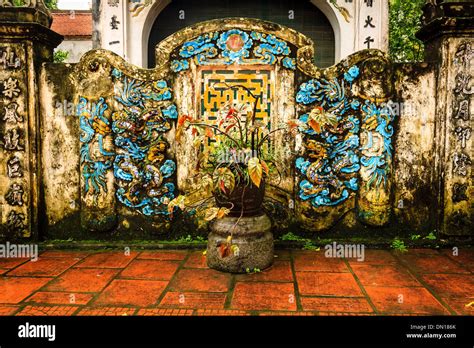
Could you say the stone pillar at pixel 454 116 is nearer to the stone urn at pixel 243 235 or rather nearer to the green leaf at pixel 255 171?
the stone urn at pixel 243 235

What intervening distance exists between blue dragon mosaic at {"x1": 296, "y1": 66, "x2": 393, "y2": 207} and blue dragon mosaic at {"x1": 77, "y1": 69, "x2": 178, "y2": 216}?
4.71 feet

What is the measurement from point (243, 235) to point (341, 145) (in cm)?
147

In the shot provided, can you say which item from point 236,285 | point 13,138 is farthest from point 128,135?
point 236,285

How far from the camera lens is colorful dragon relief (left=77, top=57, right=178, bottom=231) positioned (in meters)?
4.02

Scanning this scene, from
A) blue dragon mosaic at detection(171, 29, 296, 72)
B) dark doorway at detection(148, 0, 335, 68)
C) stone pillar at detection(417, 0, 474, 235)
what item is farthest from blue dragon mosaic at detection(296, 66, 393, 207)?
dark doorway at detection(148, 0, 335, 68)

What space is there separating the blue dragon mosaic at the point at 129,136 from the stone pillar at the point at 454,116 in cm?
276

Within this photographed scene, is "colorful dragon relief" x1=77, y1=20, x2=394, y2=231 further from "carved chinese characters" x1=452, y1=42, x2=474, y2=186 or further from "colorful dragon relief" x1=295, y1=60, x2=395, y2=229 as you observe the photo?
"carved chinese characters" x1=452, y1=42, x2=474, y2=186

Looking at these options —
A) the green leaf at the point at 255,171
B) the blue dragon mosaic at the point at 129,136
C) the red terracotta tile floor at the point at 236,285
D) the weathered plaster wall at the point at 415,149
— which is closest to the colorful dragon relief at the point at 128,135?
the blue dragon mosaic at the point at 129,136

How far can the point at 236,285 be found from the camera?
3.07 meters

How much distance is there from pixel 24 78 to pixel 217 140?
2103 mm

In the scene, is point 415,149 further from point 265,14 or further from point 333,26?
point 265,14

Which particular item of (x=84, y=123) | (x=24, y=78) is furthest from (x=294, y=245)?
(x=24, y=78)

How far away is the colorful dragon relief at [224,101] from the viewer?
13.0ft

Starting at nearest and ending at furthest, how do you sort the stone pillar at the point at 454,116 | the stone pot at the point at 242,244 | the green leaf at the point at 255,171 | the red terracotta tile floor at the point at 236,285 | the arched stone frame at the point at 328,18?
1. the red terracotta tile floor at the point at 236,285
2. the green leaf at the point at 255,171
3. the stone pot at the point at 242,244
4. the stone pillar at the point at 454,116
5. the arched stone frame at the point at 328,18
